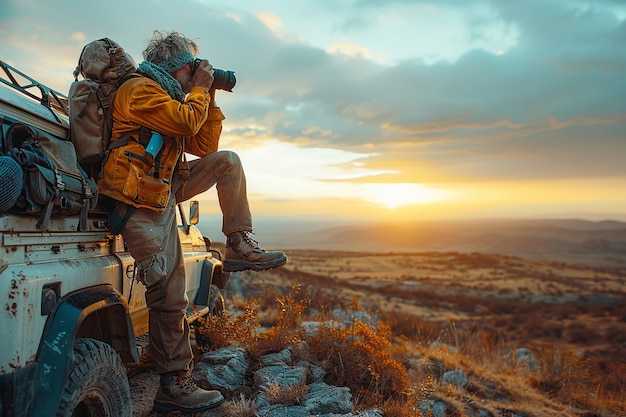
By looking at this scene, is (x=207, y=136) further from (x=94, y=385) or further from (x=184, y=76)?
(x=94, y=385)

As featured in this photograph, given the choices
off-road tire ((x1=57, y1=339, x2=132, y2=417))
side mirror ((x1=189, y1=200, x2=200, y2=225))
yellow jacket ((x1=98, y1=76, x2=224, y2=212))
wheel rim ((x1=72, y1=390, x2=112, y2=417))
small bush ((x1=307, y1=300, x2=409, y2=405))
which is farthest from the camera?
side mirror ((x1=189, y1=200, x2=200, y2=225))

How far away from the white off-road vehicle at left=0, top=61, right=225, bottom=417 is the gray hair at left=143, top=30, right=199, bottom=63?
83 centimetres

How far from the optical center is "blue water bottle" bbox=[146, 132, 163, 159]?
10.9ft

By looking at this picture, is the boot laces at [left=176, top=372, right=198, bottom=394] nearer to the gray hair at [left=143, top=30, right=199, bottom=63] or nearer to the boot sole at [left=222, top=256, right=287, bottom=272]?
the boot sole at [left=222, top=256, right=287, bottom=272]

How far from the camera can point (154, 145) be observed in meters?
3.35

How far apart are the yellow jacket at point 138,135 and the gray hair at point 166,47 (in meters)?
0.50

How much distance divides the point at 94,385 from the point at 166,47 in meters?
2.49

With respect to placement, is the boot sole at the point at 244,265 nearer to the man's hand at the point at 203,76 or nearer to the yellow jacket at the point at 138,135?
the yellow jacket at the point at 138,135

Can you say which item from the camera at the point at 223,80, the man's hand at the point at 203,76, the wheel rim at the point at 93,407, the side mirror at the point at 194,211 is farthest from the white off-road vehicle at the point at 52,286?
the side mirror at the point at 194,211

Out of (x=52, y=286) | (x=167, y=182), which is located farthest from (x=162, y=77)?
(x=52, y=286)

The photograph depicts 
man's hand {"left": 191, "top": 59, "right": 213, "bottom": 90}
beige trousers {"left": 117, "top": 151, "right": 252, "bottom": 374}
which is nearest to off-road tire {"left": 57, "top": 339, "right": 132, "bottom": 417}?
beige trousers {"left": 117, "top": 151, "right": 252, "bottom": 374}

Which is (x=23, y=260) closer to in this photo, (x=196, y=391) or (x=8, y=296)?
(x=8, y=296)

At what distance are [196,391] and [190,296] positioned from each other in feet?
5.17

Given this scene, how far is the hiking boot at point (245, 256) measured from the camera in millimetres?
4289
